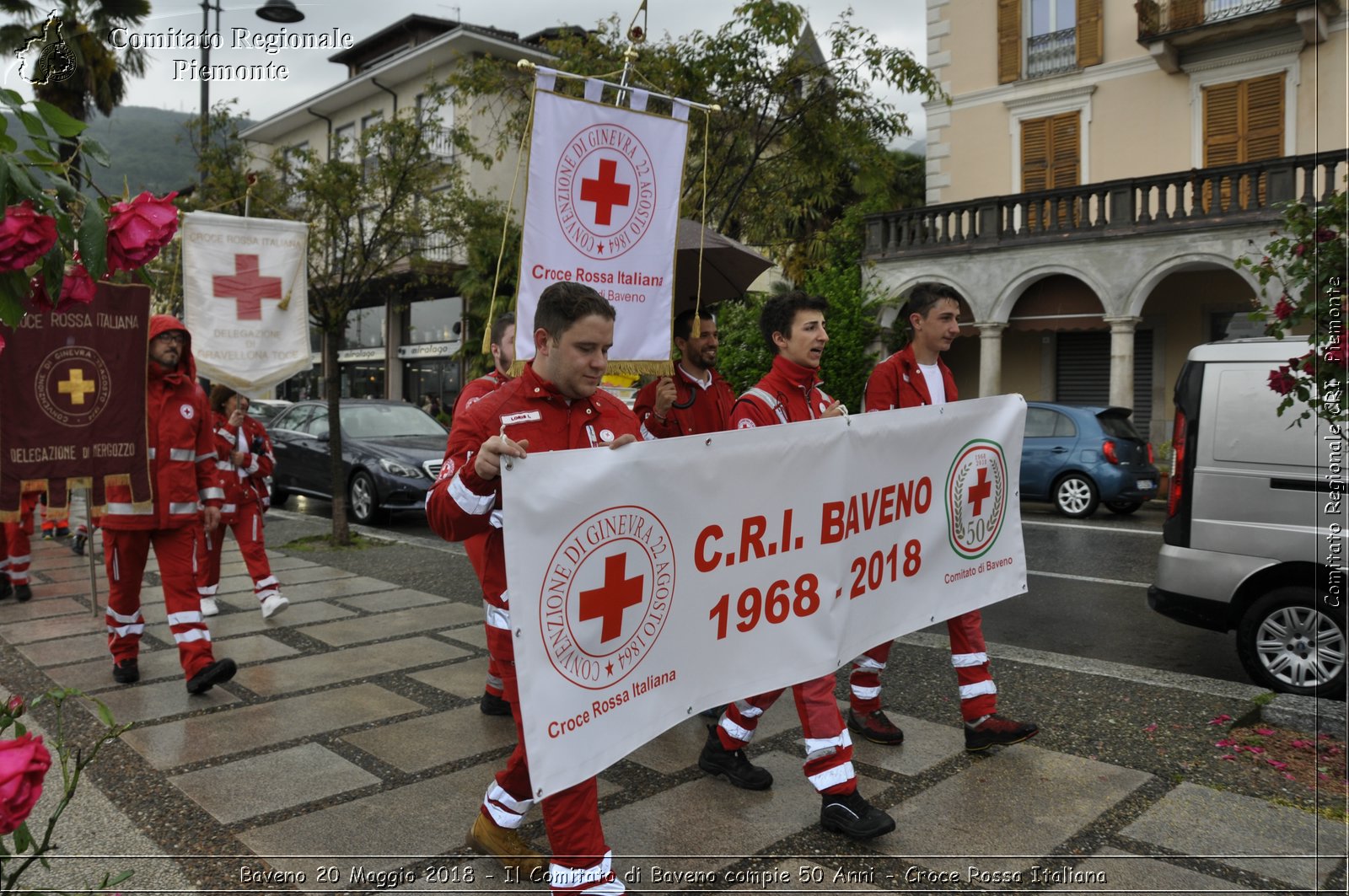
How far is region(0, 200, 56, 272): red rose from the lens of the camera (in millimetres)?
1693

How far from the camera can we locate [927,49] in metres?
23.0

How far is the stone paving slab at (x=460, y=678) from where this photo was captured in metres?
5.41

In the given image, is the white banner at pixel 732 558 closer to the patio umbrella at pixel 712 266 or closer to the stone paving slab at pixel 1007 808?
the stone paving slab at pixel 1007 808

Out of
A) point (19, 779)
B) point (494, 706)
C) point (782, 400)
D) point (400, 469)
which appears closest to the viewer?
point (19, 779)

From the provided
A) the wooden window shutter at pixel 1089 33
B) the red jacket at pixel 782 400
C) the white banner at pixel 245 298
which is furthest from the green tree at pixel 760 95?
the wooden window shutter at pixel 1089 33

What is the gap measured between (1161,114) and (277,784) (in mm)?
21002

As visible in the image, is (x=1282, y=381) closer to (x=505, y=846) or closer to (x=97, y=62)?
(x=505, y=846)

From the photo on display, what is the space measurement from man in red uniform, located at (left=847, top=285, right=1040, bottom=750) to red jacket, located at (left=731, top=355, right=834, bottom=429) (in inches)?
19.2

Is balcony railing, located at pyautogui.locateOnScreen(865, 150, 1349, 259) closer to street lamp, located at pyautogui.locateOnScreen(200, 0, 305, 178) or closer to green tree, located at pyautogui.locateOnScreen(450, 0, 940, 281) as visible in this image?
green tree, located at pyautogui.locateOnScreen(450, 0, 940, 281)

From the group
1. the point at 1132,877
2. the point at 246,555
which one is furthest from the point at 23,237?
the point at 246,555

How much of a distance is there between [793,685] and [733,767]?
657mm

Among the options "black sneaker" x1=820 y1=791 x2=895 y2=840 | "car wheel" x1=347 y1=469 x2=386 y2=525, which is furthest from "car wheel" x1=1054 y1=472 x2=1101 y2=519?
"black sneaker" x1=820 y1=791 x2=895 y2=840

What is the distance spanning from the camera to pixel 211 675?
16.9 feet

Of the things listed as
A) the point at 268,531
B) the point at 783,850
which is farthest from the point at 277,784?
the point at 268,531
